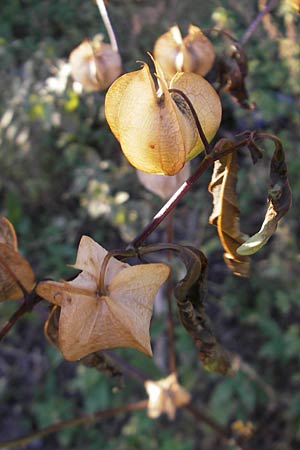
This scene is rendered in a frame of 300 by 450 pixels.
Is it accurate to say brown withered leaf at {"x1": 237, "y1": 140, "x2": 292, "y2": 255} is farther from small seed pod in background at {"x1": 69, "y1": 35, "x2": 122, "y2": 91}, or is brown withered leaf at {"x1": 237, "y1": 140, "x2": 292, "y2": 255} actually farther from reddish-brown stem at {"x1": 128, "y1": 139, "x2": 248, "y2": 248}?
small seed pod in background at {"x1": 69, "y1": 35, "x2": 122, "y2": 91}

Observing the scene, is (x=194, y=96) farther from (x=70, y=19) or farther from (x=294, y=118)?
(x=70, y=19)

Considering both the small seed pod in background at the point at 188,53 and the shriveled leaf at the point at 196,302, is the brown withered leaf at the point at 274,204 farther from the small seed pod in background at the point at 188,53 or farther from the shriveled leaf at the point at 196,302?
the small seed pod in background at the point at 188,53

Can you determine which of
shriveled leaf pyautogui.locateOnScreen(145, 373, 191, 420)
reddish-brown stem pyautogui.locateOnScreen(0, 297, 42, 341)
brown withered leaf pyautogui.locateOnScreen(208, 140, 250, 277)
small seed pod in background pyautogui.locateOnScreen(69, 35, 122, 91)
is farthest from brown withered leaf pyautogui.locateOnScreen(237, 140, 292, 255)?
shriveled leaf pyautogui.locateOnScreen(145, 373, 191, 420)

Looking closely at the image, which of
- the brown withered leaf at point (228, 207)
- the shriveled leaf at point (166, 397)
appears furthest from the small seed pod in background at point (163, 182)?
the shriveled leaf at point (166, 397)

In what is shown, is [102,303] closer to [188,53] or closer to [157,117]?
[157,117]

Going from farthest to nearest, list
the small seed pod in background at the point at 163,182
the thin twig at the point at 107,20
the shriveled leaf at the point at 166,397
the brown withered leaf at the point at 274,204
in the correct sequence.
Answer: the shriveled leaf at the point at 166,397 < the small seed pod in background at the point at 163,182 < the thin twig at the point at 107,20 < the brown withered leaf at the point at 274,204

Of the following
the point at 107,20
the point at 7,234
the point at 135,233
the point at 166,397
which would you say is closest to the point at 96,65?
the point at 107,20

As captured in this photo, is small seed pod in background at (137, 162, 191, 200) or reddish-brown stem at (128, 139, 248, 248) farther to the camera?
small seed pod in background at (137, 162, 191, 200)
